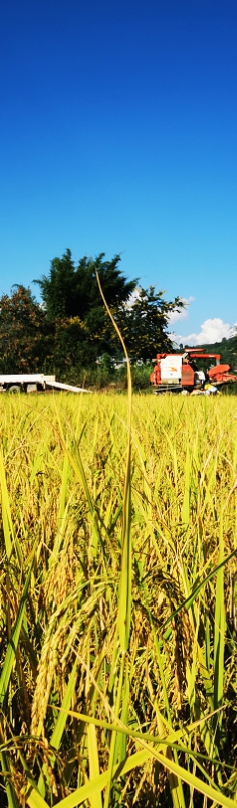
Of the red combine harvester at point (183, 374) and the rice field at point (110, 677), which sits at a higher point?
the red combine harvester at point (183, 374)

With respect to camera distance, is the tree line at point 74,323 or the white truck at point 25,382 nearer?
the white truck at point 25,382

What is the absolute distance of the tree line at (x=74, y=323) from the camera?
58.5ft

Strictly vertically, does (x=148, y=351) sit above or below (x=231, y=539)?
above

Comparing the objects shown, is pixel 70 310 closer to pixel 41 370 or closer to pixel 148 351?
pixel 148 351

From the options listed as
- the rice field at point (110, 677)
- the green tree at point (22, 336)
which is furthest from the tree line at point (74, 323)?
the rice field at point (110, 677)

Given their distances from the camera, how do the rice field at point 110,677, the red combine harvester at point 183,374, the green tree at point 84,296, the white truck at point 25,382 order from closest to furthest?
the rice field at point 110,677
the white truck at point 25,382
the red combine harvester at point 183,374
the green tree at point 84,296

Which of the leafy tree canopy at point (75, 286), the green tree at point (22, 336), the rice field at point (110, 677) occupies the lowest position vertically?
the rice field at point (110, 677)

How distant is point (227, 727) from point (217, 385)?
48.0 feet

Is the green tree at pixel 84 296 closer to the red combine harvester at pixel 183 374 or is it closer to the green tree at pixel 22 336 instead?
the green tree at pixel 22 336

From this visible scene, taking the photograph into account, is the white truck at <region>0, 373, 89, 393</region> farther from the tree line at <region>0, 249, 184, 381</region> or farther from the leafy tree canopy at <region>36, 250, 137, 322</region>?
the leafy tree canopy at <region>36, 250, 137, 322</region>

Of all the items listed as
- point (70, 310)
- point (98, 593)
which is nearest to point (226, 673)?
point (98, 593)

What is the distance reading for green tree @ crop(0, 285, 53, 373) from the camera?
17.6 metres

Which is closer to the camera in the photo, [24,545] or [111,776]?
[111,776]

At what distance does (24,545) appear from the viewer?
958 millimetres
